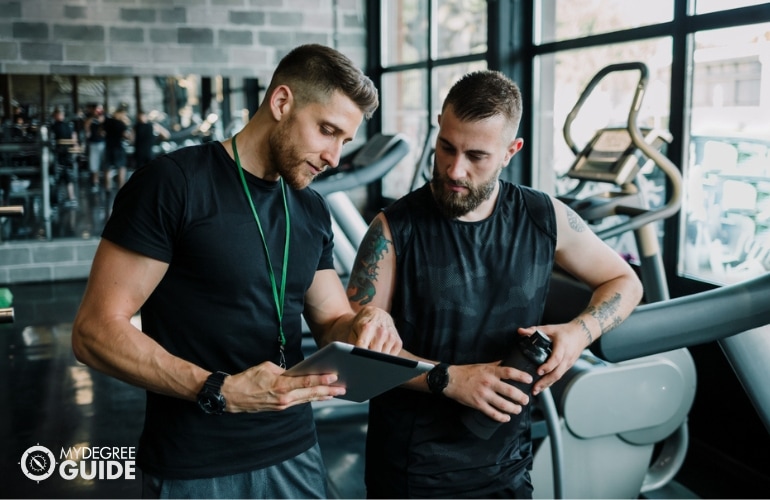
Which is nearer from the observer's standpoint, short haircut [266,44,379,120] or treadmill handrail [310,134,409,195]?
short haircut [266,44,379,120]

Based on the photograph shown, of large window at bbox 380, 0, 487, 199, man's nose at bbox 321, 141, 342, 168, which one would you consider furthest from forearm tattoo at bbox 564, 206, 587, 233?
large window at bbox 380, 0, 487, 199

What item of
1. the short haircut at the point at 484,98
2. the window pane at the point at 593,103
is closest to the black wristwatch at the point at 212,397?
the short haircut at the point at 484,98

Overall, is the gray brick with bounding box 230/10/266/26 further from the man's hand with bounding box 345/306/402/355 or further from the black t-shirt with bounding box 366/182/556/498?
the man's hand with bounding box 345/306/402/355

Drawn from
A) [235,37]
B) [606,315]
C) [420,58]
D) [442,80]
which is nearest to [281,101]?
[606,315]

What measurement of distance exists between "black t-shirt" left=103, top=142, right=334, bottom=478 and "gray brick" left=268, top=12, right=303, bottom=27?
6.26 metres

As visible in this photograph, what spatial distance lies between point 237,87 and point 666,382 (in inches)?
225

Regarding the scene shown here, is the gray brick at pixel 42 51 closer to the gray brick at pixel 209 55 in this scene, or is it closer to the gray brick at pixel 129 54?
the gray brick at pixel 129 54

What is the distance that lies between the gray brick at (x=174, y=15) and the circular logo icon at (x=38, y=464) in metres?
4.95

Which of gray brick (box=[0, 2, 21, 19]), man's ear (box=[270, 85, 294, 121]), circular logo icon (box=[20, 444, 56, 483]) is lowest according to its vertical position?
circular logo icon (box=[20, 444, 56, 483])

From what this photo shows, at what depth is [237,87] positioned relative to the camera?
746 cm

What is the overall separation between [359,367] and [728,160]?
9.09 ft

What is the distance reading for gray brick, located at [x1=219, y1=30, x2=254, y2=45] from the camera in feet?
24.2

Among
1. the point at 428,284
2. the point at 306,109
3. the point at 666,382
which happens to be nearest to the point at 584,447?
the point at 666,382

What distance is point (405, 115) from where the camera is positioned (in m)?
7.39
